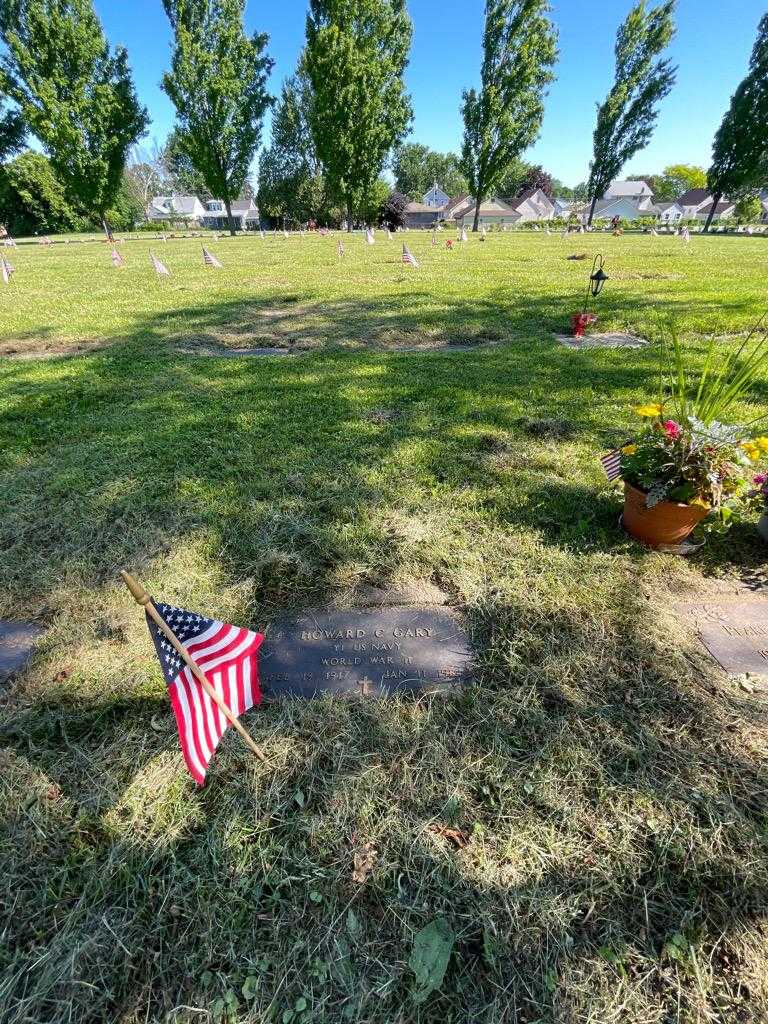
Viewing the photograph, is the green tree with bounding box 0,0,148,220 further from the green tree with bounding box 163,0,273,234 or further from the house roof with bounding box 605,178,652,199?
the house roof with bounding box 605,178,652,199

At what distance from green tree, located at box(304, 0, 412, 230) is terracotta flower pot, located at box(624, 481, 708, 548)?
118 ft

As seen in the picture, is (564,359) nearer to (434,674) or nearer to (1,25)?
(434,674)

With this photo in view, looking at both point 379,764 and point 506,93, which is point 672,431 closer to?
point 379,764

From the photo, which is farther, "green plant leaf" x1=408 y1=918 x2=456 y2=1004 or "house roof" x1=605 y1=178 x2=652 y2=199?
"house roof" x1=605 y1=178 x2=652 y2=199

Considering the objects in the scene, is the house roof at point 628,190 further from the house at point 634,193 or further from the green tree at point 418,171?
A: the green tree at point 418,171

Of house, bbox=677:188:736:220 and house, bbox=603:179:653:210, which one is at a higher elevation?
house, bbox=603:179:653:210

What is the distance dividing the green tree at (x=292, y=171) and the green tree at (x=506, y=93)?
68.1 ft

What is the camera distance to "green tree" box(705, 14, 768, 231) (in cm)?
3117

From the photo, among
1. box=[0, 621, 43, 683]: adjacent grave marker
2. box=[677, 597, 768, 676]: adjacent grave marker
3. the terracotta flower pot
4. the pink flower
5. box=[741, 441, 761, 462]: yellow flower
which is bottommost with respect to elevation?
box=[0, 621, 43, 683]: adjacent grave marker

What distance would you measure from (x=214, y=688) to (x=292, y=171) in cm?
5691

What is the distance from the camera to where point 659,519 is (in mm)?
2428

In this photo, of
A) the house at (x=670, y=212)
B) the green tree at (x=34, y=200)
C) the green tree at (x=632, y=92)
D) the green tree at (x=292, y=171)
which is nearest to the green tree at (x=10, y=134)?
the green tree at (x=34, y=200)

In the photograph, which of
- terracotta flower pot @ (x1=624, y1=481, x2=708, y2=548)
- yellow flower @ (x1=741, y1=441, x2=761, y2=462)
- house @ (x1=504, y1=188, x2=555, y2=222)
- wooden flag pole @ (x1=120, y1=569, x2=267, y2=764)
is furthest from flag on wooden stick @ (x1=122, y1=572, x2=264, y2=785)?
house @ (x1=504, y1=188, x2=555, y2=222)

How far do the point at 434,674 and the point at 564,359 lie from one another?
4443mm
